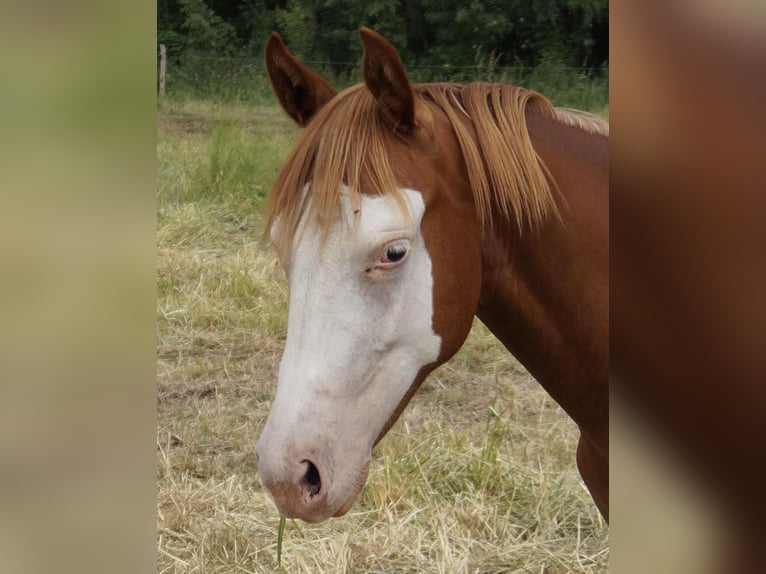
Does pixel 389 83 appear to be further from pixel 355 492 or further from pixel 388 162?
pixel 355 492

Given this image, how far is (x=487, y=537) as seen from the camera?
1.68 metres

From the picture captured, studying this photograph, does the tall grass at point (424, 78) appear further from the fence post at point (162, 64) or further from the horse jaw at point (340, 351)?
the horse jaw at point (340, 351)

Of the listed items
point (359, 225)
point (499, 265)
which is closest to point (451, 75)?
point (499, 265)

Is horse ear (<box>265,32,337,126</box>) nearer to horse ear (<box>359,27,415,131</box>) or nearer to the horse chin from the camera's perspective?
horse ear (<box>359,27,415,131</box>)

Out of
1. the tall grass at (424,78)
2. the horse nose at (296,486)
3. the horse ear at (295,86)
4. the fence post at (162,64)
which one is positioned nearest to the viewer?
the horse nose at (296,486)

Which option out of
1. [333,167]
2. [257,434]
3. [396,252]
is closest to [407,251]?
[396,252]

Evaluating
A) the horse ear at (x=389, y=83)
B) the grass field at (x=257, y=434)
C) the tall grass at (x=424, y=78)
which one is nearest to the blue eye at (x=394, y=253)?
the horse ear at (x=389, y=83)

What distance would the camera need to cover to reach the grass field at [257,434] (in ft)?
5.31

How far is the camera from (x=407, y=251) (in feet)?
2.62

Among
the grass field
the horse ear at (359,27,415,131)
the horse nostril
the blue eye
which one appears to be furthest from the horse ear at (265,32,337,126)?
the grass field

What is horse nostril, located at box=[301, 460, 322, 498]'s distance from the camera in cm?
75

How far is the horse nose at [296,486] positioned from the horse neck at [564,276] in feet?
1.06
